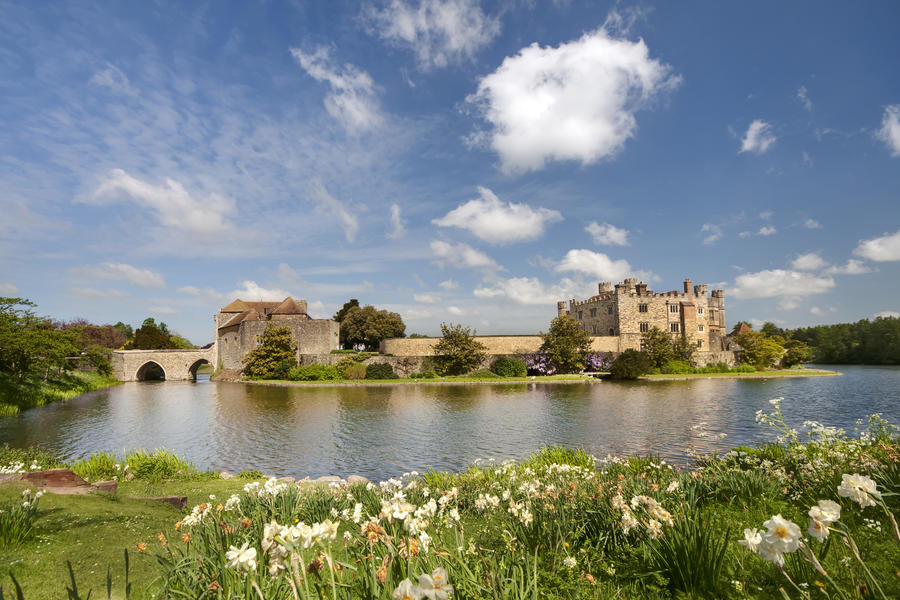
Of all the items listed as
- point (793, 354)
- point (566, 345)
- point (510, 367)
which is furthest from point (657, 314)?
point (510, 367)

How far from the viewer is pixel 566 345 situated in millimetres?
49500

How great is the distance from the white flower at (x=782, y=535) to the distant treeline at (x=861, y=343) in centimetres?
7966

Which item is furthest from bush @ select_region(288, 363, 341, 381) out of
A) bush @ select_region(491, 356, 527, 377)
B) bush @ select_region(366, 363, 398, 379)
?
bush @ select_region(491, 356, 527, 377)

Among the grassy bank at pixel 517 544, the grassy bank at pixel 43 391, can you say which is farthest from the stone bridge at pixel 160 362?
the grassy bank at pixel 517 544

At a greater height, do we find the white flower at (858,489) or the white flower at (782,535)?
the white flower at (858,489)

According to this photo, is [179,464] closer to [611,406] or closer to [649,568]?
[649,568]

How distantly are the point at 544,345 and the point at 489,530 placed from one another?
1892 inches

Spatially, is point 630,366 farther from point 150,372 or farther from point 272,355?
point 150,372

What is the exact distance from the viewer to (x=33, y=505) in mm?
4633

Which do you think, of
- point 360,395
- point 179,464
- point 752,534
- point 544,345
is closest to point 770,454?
point 752,534

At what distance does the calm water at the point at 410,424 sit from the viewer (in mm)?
14180

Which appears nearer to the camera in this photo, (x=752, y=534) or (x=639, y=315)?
(x=752, y=534)

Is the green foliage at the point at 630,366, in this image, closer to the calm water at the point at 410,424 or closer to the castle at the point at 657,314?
the castle at the point at 657,314

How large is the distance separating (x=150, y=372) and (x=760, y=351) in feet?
257
